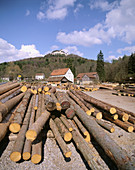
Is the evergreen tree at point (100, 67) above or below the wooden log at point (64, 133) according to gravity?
above

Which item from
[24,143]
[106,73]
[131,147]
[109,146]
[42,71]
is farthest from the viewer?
[42,71]

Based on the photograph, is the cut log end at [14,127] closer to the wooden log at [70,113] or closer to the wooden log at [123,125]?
the wooden log at [70,113]

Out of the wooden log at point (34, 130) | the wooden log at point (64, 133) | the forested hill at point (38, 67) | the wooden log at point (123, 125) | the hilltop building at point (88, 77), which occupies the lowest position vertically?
the wooden log at point (123, 125)

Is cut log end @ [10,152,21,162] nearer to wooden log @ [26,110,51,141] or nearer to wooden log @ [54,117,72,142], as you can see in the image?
wooden log @ [26,110,51,141]

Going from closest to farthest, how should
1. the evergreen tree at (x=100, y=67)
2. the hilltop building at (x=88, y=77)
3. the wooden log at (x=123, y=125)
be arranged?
1. the wooden log at (x=123, y=125)
2. the evergreen tree at (x=100, y=67)
3. the hilltop building at (x=88, y=77)

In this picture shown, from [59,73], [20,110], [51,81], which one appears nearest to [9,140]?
[20,110]

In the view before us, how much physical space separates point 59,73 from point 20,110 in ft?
110

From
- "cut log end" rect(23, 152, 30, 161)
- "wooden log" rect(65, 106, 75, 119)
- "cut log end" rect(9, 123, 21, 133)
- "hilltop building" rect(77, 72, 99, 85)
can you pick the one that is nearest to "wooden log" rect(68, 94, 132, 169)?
"wooden log" rect(65, 106, 75, 119)

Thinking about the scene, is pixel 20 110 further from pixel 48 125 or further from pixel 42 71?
pixel 42 71

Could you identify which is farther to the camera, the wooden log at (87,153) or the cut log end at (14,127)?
the cut log end at (14,127)

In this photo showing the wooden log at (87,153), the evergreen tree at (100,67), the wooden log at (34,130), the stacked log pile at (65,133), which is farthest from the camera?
the evergreen tree at (100,67)

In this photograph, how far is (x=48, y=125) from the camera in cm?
458

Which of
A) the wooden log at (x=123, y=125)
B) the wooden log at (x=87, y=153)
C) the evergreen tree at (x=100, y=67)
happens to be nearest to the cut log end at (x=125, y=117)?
the wooden log at (x=123, y=125)

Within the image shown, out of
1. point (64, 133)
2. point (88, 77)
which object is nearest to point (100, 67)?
point (88, 77)
